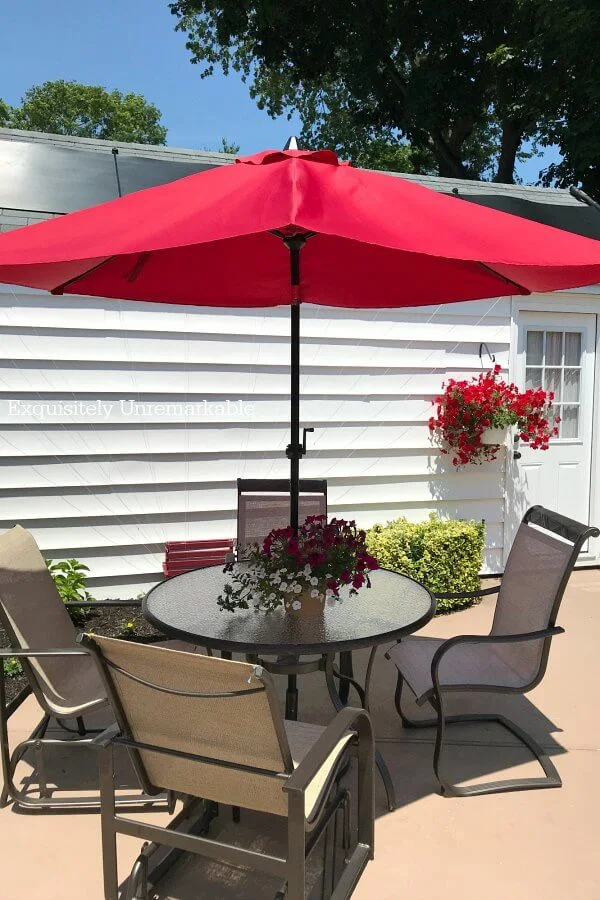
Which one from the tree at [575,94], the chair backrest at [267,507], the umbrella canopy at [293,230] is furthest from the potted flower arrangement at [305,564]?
the tree at [575,94]

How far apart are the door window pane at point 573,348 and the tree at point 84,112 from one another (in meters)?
27.9

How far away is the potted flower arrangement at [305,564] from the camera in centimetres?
240

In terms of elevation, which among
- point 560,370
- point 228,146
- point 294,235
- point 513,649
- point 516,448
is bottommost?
point 513,649

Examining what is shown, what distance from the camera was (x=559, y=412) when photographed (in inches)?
225

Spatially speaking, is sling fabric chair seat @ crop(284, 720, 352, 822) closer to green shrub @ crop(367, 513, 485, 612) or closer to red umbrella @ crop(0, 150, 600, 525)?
red umbrella @ crop(0, 150, 600, 525)

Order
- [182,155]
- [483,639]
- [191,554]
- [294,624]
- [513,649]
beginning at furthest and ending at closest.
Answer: [182,155], [191,554], [513,649], [483,639], [294,624]

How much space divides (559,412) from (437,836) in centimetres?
406

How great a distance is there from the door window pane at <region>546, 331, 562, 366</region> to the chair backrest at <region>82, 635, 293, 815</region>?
4.59 meters

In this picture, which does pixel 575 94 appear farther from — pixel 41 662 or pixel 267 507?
pixel 41 662

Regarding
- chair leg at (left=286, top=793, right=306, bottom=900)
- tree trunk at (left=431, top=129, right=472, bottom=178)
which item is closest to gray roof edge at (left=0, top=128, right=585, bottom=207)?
chair leg at (left=286, top=793, right=306, bottom=900)

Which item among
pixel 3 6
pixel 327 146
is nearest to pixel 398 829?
pixel 327 146

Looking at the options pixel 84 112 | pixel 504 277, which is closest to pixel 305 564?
pixel 504 277

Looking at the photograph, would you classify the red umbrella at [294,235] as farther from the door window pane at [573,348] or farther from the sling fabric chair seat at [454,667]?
the door window pane at [573,348]

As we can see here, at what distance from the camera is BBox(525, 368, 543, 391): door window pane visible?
560 centimetres
